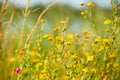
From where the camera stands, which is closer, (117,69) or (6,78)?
(6,78)

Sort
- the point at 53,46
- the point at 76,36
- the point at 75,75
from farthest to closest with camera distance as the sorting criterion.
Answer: the point at 76,36 → the point at 53,46 → the point at 75,75

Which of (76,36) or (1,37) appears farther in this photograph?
(76,36)

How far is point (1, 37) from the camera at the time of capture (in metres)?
3.27

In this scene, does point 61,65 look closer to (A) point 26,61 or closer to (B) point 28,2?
(A) point 26,61

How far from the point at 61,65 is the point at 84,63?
0.65 feet

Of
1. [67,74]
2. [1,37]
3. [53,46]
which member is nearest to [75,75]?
[67,74]

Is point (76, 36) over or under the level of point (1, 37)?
under

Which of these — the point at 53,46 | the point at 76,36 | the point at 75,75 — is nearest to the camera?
the point at 75,75

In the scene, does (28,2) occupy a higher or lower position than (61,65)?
higher

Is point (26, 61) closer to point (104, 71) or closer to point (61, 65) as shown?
point (61, 65)

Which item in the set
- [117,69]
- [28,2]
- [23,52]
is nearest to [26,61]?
[23,52]

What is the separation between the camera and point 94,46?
135 inches

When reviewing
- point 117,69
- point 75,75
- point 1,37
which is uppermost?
point 1,37

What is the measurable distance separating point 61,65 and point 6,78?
45 cm
